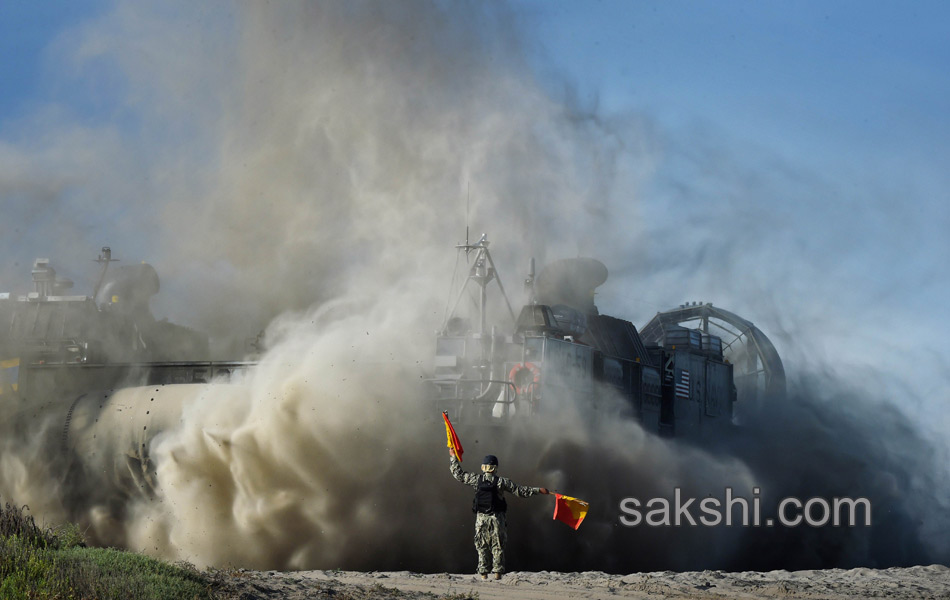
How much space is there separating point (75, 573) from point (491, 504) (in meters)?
→ 4.81

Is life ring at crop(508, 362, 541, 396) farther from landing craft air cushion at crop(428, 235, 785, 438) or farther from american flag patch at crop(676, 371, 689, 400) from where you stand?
american flag patch at crop(676, 371, 689, 400)

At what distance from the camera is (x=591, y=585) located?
43.3 ft

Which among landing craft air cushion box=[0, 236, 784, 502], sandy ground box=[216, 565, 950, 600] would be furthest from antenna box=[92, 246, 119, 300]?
sandy ground box=[216, 565, 950, 600]

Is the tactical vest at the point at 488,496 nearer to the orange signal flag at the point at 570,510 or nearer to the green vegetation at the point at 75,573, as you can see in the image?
the orange signal flag at the point at 570,510

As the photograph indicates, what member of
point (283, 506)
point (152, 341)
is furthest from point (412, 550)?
point (152, 341)

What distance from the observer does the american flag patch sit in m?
24.3

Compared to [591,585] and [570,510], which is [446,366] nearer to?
[570,510]

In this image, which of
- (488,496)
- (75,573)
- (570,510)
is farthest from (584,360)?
(75,573)

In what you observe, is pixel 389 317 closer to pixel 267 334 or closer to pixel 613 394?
pixel 267 334

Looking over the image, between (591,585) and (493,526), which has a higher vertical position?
(493,526)

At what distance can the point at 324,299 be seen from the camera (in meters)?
22.9

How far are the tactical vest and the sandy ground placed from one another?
83 cm

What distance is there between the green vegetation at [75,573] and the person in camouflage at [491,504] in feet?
10.8

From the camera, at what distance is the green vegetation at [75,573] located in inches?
353
